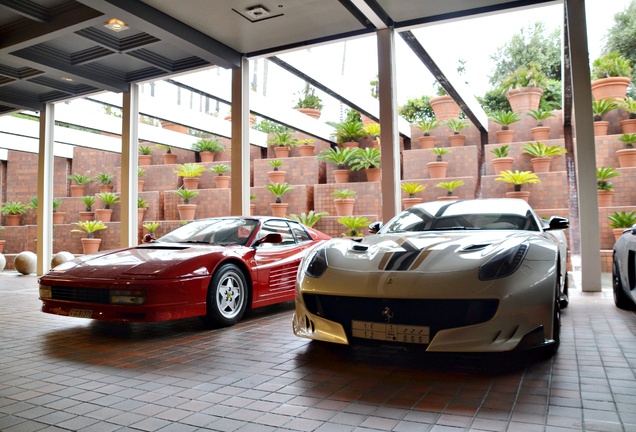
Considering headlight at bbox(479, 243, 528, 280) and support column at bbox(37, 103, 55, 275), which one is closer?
headlight at bbox(479, 243, 528, 280)

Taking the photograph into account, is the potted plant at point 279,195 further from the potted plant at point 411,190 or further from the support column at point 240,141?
the support column at point 240,141

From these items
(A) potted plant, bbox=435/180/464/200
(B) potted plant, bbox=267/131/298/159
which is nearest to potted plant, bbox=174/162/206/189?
(B) potted plant, bbox=267/131/298/159

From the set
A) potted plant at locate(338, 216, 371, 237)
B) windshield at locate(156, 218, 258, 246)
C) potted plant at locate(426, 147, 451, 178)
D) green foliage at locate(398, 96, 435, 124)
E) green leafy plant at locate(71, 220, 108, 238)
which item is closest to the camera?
windshield at locate(156, 218, 258, 246)

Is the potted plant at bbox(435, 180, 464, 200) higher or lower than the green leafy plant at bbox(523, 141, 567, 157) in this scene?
lower

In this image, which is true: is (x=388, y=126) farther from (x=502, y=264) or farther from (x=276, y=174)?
(x=276, y=174)

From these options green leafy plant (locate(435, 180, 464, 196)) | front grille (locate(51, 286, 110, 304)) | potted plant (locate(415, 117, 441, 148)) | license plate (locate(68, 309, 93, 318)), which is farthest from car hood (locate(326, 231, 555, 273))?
potted plant (locate(415, 117, 441, 148))

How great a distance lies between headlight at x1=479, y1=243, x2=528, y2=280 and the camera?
2822 mm

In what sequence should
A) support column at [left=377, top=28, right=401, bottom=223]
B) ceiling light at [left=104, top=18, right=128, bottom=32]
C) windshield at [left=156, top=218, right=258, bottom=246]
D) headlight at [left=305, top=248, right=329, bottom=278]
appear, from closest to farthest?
headlight at [left=305, top=248, right=329, bottom=278]
windshield at [left=156, top=218, right=258, bottom=246]
ceiling light at [left=104, top=18, right=128, bottom=32]
support column at [left=377, top=28, right=401, bottom=223]

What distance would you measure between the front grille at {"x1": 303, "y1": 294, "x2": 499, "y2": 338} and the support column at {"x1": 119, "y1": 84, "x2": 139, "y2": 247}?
796 centimetres

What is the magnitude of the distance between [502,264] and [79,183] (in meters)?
16.7

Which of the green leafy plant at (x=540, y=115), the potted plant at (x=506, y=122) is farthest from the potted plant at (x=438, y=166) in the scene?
the green leafy plant at (x=540, y=115)

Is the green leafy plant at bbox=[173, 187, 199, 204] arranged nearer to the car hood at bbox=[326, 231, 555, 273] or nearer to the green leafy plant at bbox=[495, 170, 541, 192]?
the green leafy plant at bbox=[495, 170, 541, 192]

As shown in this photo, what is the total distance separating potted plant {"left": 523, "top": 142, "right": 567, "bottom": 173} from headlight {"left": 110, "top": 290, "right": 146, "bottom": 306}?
1060 cm

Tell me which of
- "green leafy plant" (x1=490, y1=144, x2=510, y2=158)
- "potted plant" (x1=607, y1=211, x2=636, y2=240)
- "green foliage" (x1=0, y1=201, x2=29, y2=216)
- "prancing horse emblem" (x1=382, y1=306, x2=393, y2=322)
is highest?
"green leafy plant" (x1=490, y1=144, x2=510, y2=158)
